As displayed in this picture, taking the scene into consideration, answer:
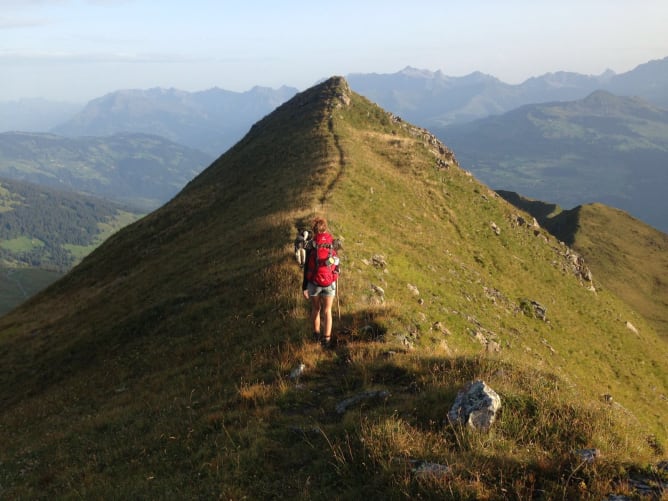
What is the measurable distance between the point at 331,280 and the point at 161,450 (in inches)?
258

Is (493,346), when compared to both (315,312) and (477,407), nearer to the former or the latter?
(315,312)

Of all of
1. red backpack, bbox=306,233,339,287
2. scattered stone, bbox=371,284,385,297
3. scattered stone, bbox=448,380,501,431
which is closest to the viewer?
scattered stone, bbox=448,380,501,431

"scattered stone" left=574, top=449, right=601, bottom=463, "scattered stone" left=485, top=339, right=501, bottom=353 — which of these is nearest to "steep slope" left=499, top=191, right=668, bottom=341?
"scattered stone" left=485, top=339, right=501, bottom=353

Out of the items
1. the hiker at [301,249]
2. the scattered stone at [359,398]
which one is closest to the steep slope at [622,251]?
the hiker at [301,249]

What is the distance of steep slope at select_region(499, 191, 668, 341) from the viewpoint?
268 feet

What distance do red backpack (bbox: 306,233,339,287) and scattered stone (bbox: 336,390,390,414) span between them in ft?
13.8

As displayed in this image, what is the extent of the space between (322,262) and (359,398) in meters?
4.78

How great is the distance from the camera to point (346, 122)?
73125 mm

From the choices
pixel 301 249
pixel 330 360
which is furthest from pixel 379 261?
pixel 330 360

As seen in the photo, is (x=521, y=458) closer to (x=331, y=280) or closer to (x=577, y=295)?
(x=331, y=280)

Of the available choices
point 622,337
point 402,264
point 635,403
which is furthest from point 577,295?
point 402,264

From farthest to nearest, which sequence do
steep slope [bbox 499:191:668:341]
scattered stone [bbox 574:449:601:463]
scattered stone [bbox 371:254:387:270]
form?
1. steep slope [bbox 499:191:668:341]
2. scattered stone [bbox 371:254:387:270]
3. scattered stone [bbox 574:449:601:463]

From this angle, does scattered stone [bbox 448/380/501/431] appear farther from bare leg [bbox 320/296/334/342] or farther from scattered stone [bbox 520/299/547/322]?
scattered stone [bbox 520/299/547/322]

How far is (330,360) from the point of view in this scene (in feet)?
43.9
